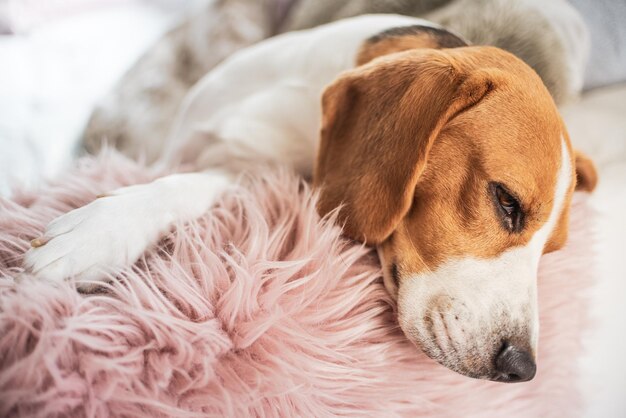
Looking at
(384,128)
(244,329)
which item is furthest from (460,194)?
(244,329)

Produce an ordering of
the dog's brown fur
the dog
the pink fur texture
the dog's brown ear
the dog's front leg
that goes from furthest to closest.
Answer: the dog
the dog's brown ear
the dog's brown fur
the dog's front leg
the pink fur texture

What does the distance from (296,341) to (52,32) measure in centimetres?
166

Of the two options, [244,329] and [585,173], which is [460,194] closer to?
[585,173]

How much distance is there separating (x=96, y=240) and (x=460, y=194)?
0.62 metres

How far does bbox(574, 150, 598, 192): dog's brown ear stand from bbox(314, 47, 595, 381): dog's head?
89 millimetres

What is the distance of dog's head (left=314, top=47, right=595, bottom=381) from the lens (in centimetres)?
82

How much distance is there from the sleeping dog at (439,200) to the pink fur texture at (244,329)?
0.05 meters

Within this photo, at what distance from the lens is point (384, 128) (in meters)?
0.89

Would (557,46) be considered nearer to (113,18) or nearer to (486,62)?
(486,62)

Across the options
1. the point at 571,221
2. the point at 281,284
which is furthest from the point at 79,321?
the point at 571,221

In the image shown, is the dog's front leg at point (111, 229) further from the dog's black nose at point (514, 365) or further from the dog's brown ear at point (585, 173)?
the dog's brown ear at point (585, 173)

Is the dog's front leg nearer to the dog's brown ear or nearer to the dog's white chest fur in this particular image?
the dog's white chest fur

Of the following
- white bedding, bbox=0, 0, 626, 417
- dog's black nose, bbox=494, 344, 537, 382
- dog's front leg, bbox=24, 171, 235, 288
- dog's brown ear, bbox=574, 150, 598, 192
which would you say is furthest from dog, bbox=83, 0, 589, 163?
dog's black nose, bbox=494, 344, 537, 382

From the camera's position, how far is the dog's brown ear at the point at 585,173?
0.99 meters
